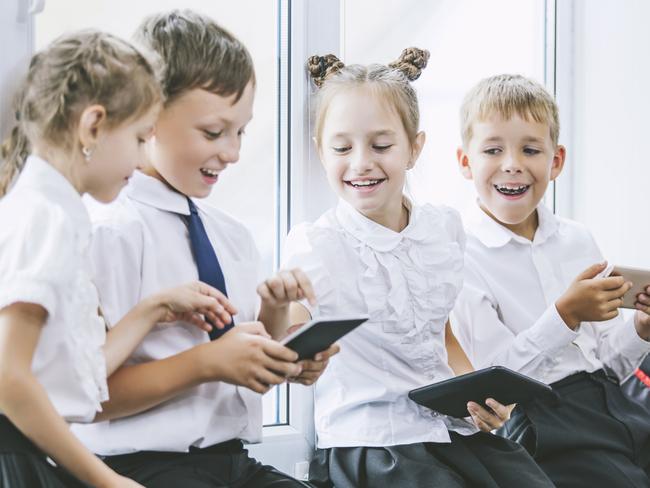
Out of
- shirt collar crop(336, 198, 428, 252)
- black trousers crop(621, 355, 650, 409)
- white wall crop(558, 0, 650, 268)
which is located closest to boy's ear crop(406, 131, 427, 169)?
shirt collar crop(336, 198, 428, 252)

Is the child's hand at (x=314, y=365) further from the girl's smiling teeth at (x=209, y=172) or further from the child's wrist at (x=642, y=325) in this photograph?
the child's wrist at (x=642, y=325)

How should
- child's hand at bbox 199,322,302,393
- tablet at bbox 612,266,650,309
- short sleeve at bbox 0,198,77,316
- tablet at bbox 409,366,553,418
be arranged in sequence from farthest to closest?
tablet at bbox 612,266,650,309, tablet at bbox 409,366,553,418, child's hand at bbox 199,322,302,393, short sleeve at bbox 0,198,77,316

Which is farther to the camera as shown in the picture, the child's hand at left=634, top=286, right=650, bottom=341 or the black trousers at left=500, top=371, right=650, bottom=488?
the child's hand at left=634, top=286, right=650, bottom=341

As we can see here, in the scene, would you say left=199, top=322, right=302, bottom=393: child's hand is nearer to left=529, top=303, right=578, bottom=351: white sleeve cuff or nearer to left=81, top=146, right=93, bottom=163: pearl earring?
left=81, top=146, right=93, bottom=163: pearl earring

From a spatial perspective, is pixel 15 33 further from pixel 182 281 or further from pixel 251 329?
pixel 251 329

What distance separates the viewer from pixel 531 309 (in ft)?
6.24

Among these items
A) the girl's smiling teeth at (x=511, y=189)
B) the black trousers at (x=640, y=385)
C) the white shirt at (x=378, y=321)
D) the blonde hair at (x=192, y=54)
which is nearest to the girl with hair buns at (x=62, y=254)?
the blonde hair at (x=192, y=54)

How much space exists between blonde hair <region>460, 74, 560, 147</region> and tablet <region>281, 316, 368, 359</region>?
0.84 metres

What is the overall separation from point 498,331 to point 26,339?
108 cm

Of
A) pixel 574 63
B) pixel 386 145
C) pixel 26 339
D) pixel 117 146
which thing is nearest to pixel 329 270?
pixel 386 145

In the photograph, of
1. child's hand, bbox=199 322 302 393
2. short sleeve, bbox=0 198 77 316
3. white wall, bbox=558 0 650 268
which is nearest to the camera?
short sleeve, bbox=0 198 77 316

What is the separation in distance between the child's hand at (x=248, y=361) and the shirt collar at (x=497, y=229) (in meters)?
0.81

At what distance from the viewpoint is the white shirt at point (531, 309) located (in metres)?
1.79

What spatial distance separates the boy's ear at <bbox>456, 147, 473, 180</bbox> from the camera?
1.97 m
